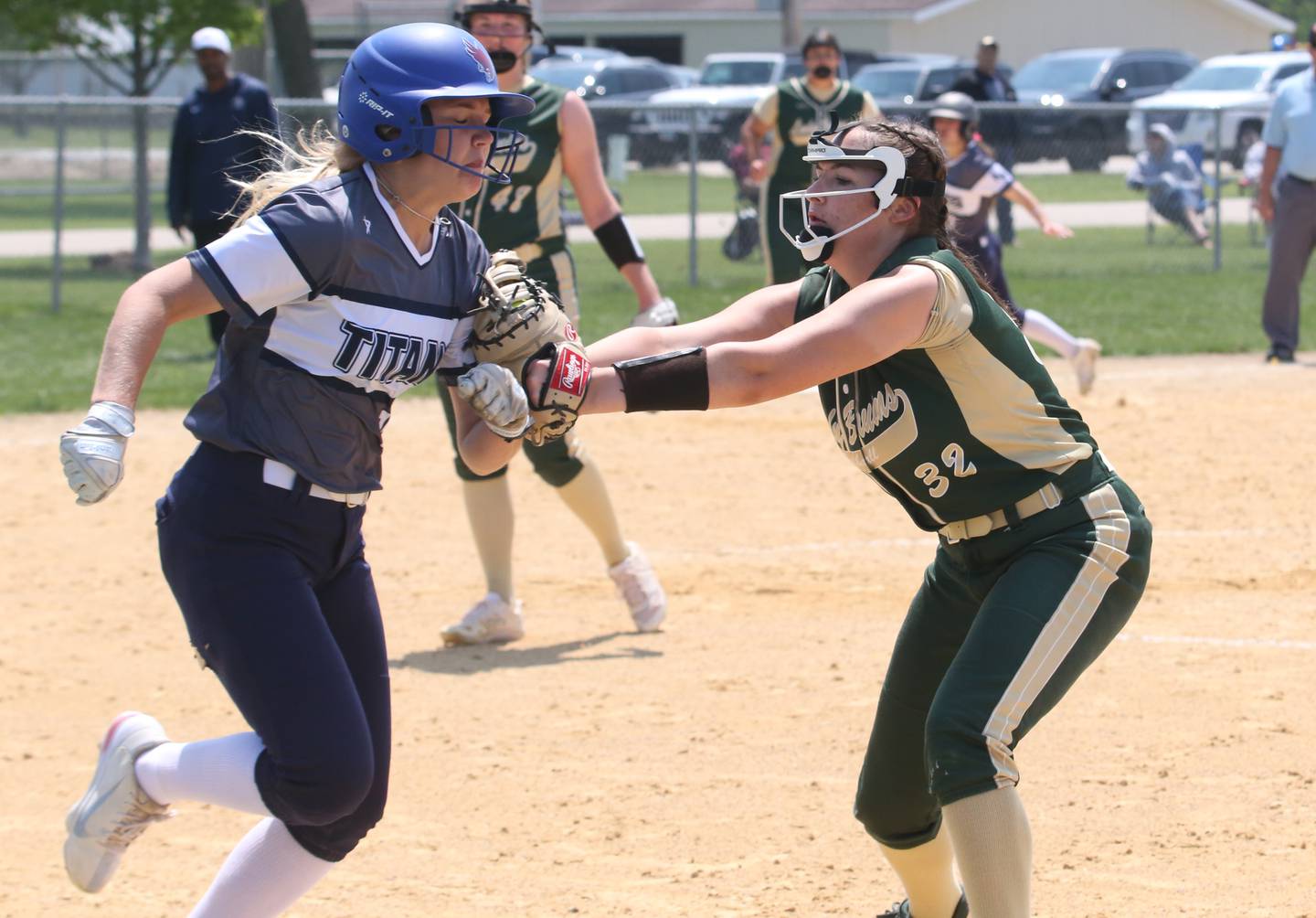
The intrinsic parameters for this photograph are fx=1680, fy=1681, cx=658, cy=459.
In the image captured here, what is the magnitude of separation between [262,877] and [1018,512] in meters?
1.82

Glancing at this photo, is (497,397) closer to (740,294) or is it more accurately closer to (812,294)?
(812,294)

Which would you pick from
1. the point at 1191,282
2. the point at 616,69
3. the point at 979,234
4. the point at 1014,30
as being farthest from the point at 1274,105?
the point at 1014,30

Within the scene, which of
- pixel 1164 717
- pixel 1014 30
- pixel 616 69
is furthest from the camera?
pixel 1014 30

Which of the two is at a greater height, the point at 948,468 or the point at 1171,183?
the point at 948,468

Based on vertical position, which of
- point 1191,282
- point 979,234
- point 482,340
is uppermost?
point 482,340

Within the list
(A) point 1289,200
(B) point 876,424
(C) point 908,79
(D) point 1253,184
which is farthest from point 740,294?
(C) point 908,79

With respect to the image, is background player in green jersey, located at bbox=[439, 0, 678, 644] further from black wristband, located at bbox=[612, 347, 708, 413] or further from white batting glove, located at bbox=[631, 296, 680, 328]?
black wristband, located at bbox=[612, 347, 708, 413]

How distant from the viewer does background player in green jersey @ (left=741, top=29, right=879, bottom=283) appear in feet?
35.1

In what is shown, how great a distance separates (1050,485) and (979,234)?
23.1 ft

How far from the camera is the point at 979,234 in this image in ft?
34.4

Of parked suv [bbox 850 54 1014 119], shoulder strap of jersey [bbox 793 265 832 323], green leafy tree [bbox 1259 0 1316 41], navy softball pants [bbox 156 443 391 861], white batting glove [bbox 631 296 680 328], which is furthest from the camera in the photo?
green leafy tree [bbox 1259 0 1316 41]

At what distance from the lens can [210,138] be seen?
1277cm

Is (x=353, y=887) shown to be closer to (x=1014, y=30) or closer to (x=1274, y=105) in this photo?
(x=1274, y=105)

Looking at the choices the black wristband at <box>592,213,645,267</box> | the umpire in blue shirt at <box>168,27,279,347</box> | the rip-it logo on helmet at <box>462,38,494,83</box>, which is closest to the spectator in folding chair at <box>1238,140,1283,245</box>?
the umpire in blue shirt at <box>168,27,279,347</box>
